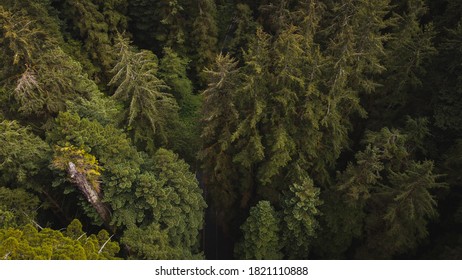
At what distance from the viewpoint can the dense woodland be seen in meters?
19.4

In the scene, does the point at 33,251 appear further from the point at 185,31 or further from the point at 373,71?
the point at 185,31

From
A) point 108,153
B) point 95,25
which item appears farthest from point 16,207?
point 95,25

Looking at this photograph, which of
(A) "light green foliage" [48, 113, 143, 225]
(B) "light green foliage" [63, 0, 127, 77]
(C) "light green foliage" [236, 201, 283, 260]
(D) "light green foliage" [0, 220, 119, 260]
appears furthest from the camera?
(B) "light green foliage" [63, 0, 127, 77]

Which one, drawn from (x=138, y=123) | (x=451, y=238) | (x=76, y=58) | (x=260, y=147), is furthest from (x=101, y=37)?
(x=451, y=238)

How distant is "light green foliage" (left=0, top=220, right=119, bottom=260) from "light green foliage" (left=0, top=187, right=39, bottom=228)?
110cm

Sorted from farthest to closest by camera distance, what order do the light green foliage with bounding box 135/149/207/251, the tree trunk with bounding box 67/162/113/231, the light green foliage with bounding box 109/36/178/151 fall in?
1. the light green foliage with bounding box 109/36/178/151
2. the light green foliage with bounding box 135/149/207/251
3. the tree trunk with bounding box 67/162/113/231

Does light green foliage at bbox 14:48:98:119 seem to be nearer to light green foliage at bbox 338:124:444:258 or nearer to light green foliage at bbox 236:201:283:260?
light green foliage at bbox 236:201:283:260

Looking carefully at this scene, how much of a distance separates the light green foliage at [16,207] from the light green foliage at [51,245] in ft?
3.61

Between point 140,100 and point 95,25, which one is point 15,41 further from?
point 95,25

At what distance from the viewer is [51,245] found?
1570 centimetres

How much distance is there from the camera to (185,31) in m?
34.0

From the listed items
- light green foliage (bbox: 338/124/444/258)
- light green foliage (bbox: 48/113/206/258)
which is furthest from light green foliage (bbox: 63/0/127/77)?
light green foliage (bbox: 338/124/444/258)
